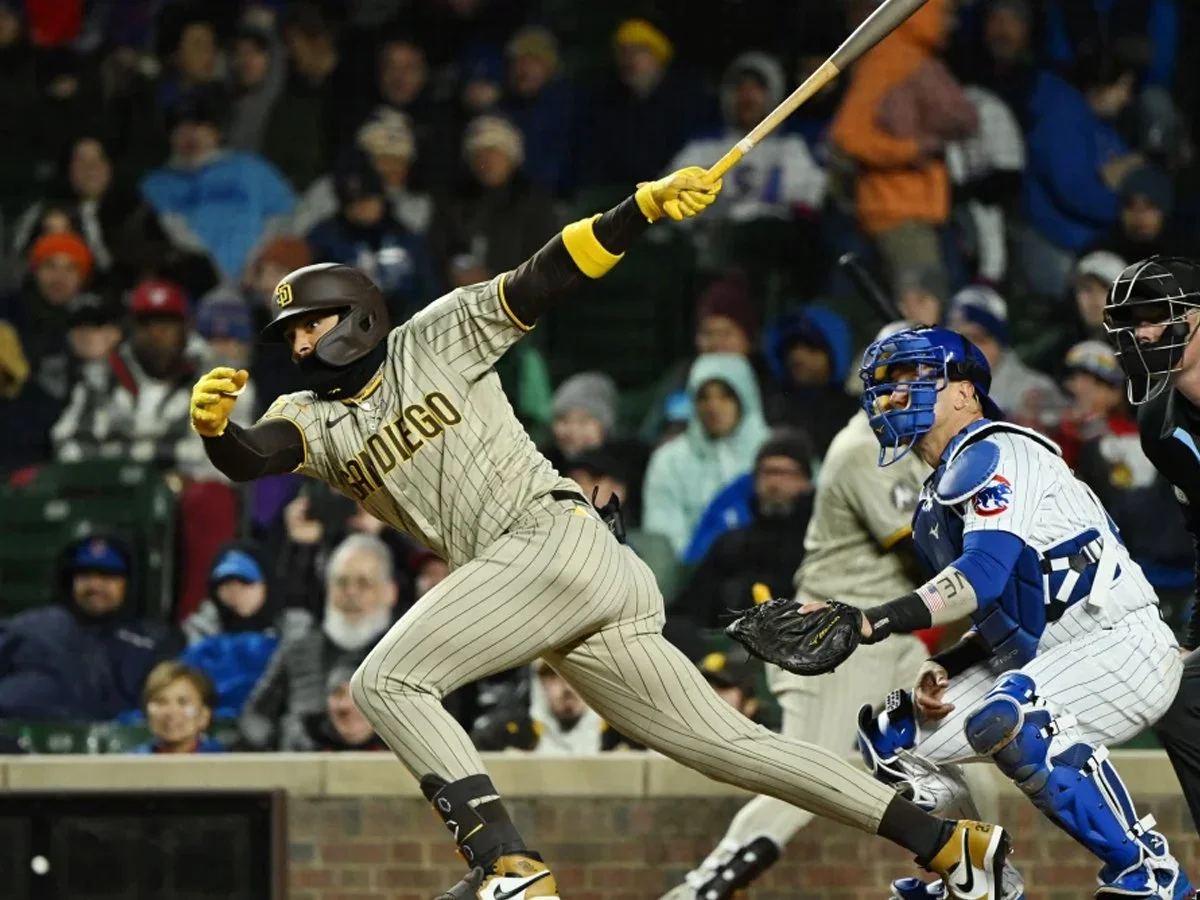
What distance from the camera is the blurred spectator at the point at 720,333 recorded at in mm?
10383

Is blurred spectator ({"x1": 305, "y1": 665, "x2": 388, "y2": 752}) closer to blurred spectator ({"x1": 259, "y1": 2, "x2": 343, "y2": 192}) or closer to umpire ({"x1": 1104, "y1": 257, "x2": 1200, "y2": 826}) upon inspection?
umpire ({"x1": 1104, "y1": 257, "x2": 1200, "y2": 826})

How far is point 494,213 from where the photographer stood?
437 inches

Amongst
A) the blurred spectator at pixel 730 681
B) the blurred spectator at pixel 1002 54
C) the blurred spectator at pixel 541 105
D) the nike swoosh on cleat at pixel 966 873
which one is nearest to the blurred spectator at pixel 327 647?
the blurred spectator at pixel 730 681

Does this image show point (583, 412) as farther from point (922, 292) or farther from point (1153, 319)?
point (1153, 319)

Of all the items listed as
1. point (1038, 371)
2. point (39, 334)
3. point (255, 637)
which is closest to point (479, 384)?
point (255, 637)

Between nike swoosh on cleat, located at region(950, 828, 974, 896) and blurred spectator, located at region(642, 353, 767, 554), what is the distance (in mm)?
3756

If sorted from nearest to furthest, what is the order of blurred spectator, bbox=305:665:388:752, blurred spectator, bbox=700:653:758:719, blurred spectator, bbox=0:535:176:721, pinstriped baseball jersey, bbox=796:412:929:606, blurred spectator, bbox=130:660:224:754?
pinstriped baseball jersey, bbox=796:412:929:606 → blurred spectator, bbox=700:653:758:719 → blurred spectator, bbox=130:660:224:754 → blurred spectator, bbox=305:665:388:752 → blurred spectator, bbox=0:535:176:721

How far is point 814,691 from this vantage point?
7.31 metres

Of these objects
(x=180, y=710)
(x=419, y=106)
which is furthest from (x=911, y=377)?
(x=419, y=106)

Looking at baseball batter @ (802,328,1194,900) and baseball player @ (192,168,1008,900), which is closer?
baseball batter @ (802,328,1194,900)

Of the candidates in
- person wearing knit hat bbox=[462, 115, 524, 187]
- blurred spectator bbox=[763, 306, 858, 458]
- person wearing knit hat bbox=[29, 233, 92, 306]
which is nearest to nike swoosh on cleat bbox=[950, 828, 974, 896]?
blurred spectator bbox=[763, 306, 858, 458]

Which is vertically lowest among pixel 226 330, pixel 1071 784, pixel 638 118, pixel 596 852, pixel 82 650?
pixel 1071 784

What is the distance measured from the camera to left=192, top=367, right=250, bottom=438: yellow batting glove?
18.7ft

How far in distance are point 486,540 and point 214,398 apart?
78 centimetres
